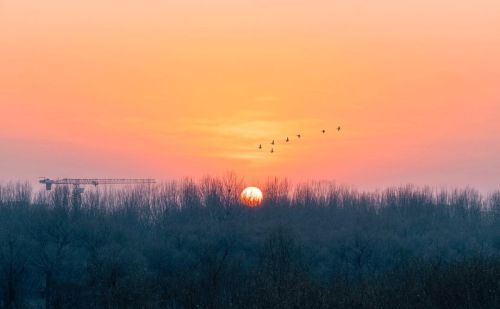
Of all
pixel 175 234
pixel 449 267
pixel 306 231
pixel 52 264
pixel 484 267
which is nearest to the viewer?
pixel 484 267

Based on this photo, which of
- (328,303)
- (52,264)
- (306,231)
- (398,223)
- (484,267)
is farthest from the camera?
(398,223)

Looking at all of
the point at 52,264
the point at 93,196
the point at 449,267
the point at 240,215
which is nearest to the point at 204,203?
the point at 240,215

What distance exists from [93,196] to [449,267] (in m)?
36.8

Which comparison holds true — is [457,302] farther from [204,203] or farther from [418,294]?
[204,203]

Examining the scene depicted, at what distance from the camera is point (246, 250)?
43.5 metres

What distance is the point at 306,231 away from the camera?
164 ft

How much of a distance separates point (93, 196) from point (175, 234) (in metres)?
13.1

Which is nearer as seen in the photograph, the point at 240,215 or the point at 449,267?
the point at 449,267

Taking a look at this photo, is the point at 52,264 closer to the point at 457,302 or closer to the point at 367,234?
the point at 367,234

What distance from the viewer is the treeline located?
21781 mm

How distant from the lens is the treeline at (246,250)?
21.8m

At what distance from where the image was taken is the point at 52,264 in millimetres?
37594

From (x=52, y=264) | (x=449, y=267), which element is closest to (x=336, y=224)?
(x=52, y=264)

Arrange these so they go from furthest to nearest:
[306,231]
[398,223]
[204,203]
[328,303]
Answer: [204,203], [398,223], [306,231], [328,303]
